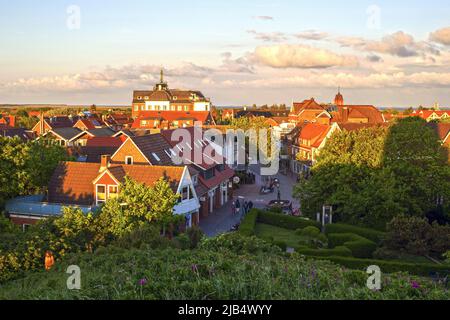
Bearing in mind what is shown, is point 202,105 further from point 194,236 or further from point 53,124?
point 194,236

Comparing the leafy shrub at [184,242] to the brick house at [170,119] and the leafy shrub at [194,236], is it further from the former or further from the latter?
the brick house at [170,119]

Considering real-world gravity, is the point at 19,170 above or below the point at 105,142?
below

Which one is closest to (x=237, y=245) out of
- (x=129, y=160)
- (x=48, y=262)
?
(x=48, y=262)

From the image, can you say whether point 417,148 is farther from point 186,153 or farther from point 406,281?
point 406,281

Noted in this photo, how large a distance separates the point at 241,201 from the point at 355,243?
21372 millimetres

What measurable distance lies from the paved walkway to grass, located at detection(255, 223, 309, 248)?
2.49 m

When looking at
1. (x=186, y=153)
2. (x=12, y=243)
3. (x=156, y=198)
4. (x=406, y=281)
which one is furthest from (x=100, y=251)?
(x=186, y=153)

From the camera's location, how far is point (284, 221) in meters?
44.0

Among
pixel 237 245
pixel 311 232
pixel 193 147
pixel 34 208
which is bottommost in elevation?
pixel 311 232

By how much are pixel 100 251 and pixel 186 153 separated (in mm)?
28805

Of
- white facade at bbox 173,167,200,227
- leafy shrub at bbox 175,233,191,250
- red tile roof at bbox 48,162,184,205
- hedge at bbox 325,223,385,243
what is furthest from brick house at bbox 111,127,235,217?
leafy shrub at bbox 175,233,191,250

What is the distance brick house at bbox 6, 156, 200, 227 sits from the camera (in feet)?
120

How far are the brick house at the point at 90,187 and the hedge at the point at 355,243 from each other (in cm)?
1142

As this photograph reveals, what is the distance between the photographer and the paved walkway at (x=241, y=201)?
42.1 meters
